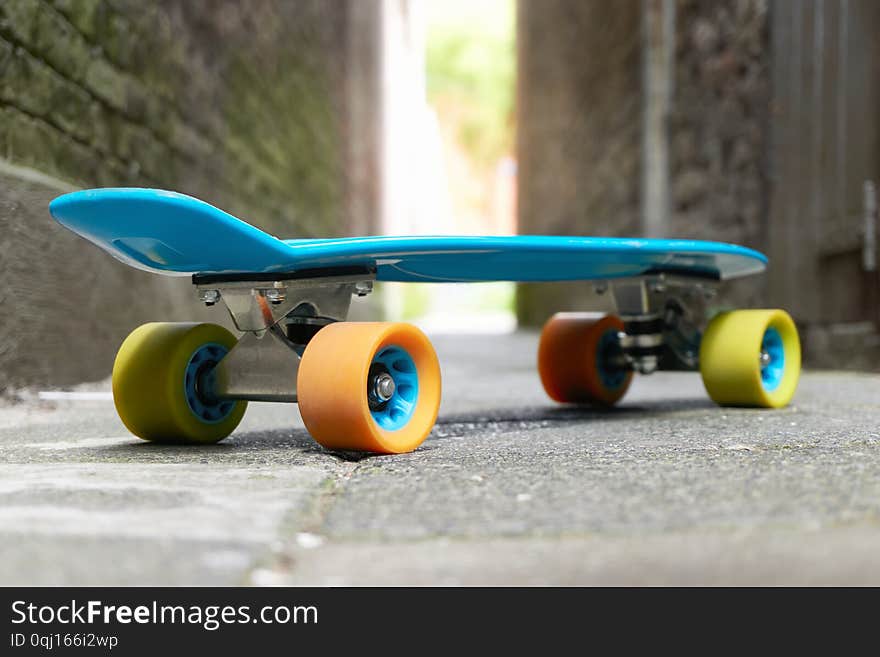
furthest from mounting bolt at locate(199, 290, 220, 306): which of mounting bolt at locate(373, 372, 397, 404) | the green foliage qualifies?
the green foliage

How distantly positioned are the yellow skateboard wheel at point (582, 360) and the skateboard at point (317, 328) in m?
0.23

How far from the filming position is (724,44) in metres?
4.79

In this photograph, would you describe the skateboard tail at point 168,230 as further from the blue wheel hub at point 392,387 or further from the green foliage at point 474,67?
the green foliage at point 474,67

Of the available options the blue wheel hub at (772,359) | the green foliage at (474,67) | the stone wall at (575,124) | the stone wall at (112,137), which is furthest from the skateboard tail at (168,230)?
the green foliage at (474,67)

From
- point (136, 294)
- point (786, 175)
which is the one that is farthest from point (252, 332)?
point (786, 175)

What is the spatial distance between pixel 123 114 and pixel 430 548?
9.02 ft

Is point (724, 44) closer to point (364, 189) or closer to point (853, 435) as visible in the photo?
point (853, 435)

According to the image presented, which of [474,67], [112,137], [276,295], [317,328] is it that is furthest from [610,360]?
[474,67]

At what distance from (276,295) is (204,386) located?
28 cm

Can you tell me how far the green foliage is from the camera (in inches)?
882

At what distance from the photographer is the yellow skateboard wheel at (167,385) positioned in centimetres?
190

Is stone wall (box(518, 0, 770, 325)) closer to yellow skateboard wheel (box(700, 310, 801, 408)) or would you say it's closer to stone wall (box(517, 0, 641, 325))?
stone wall (box(517, 0, 641, 325))

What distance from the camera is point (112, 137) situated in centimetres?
326

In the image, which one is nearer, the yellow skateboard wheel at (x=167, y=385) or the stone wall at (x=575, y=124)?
the yellow skateboard wheel at (x=167, y=385)
